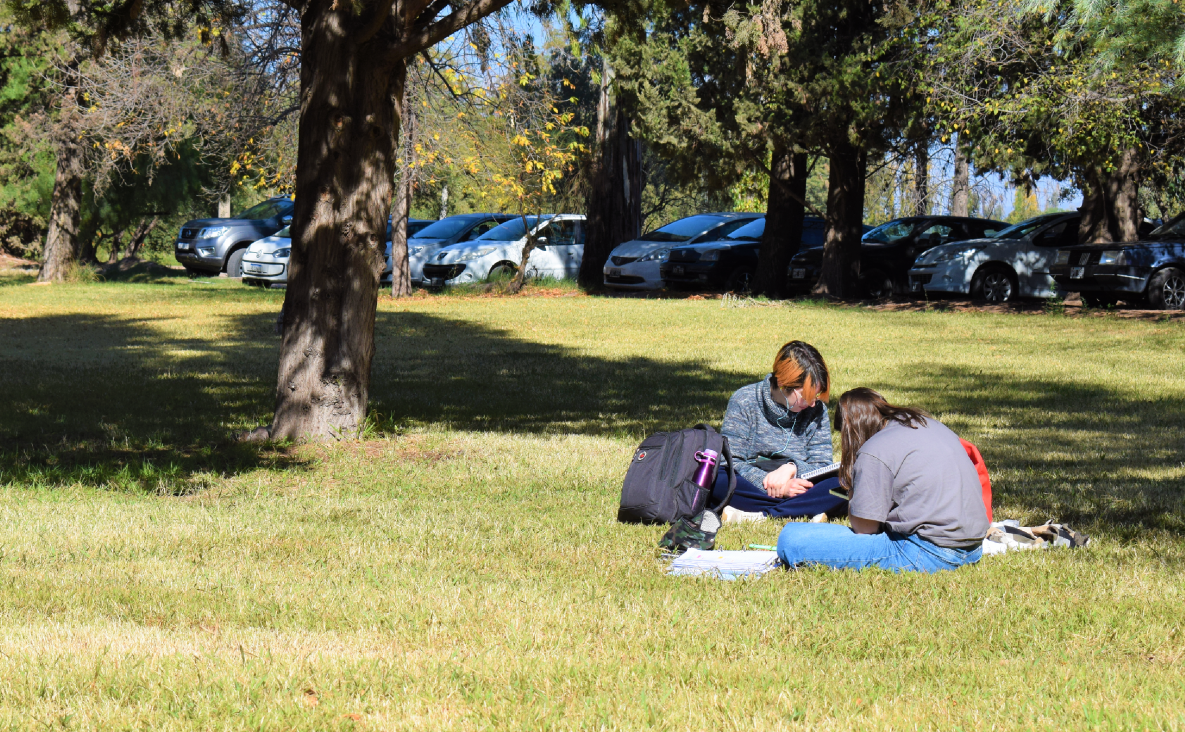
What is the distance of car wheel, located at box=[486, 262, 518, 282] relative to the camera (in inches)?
915

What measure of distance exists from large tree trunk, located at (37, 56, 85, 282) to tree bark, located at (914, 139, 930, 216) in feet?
52.0

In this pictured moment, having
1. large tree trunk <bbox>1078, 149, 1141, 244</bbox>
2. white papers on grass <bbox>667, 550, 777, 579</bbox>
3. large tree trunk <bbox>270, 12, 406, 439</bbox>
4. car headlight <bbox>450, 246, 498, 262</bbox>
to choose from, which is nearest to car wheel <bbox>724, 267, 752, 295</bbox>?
car headlight <bbox>450, 246, 498, 262</bbox>

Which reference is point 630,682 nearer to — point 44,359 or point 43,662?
point 43,662

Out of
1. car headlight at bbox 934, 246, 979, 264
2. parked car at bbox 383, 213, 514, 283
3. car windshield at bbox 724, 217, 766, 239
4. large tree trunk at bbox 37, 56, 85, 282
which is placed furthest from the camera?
parked car at bbox 383, 213, 514, 283

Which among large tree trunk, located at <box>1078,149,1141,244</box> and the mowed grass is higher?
large tree trunk, located at <box>1078,149,1141,244</box>

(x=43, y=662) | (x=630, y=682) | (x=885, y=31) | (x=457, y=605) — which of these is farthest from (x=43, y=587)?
(x=885, y=31)

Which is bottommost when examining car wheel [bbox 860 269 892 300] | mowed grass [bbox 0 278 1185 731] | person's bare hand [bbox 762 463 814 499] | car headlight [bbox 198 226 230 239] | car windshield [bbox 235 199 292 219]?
mowed grass [bbox 0 278 1185 731]

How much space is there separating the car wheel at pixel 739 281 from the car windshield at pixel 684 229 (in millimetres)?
1446

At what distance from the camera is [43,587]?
4617 millimetres

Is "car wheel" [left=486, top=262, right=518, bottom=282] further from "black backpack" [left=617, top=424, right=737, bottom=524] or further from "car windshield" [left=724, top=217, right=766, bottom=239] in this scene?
"black backpack" [left=617, top=424, right=737, bottom=524]

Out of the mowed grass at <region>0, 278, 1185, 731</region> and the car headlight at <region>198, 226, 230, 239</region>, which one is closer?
the mowed grass at <region>0, 278, 1185, 731</region>

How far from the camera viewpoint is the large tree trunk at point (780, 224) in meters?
21.5

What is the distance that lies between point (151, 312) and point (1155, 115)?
630 inches

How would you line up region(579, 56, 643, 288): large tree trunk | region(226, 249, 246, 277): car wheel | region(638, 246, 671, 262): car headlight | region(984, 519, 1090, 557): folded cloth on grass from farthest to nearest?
region(226, 249, 246, 277): car wheel, region(579, 56, 643, 288): large tree trunk, region(638, 246, 671, 262): car headlight, region(984, 519, 1090, 557): folded cloth on grass
